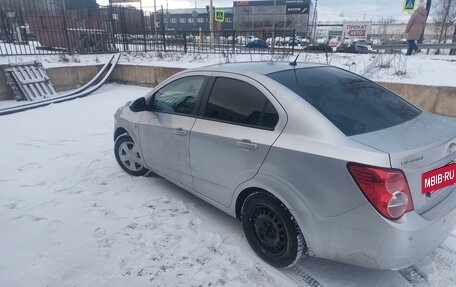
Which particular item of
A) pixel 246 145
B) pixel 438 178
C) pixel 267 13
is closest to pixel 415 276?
pixel 438 178

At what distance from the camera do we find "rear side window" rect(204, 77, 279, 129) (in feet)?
8.26

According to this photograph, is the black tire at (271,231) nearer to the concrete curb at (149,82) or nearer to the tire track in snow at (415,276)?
the tire track in snow at (415,276)

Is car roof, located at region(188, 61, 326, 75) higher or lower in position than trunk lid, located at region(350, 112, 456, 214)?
higher

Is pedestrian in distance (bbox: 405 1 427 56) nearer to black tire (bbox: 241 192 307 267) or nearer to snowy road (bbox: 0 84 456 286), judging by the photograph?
snowy road (bbox: 0 84 456 286)

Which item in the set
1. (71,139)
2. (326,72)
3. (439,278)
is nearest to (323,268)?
(439,278)

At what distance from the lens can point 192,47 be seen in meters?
13.6

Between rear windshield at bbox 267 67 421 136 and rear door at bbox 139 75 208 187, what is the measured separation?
986mm

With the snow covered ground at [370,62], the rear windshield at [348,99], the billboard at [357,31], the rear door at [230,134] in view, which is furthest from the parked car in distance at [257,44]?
the billboard at [357,31]

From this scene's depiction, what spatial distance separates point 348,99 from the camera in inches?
100

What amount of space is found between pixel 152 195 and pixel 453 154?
119 inches

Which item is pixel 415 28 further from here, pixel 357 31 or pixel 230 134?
pixel 357 31

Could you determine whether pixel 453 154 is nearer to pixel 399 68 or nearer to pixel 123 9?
pixel 399 68

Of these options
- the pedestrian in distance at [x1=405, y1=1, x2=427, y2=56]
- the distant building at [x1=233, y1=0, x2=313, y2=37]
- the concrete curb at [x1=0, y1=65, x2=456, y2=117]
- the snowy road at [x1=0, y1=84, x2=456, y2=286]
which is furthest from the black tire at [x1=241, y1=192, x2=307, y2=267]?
the distant building at [x1=233, y1=0, x2=313, y2=37]

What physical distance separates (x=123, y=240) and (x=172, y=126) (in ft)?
4.00
